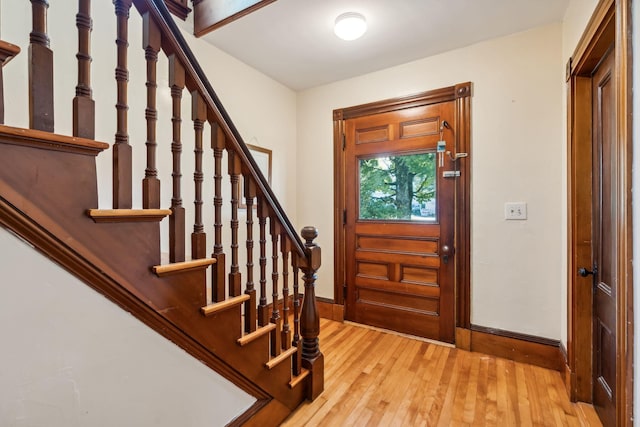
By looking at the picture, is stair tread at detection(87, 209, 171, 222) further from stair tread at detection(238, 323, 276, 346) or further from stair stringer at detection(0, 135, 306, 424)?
stair tread at detection(238, 323, 276, 346)

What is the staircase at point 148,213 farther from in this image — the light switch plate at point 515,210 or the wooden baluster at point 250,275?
the light switch plate at point 515,210

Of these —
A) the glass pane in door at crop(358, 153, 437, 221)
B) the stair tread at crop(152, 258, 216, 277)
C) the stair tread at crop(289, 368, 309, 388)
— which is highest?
the glass pane in door at crop(358, 153, 437, 221)

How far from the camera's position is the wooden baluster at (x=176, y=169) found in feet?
3.57

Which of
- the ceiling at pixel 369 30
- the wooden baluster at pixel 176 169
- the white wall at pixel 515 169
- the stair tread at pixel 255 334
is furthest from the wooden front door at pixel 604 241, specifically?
the wooden baluster at pixel 176 169

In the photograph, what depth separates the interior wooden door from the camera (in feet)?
7.98

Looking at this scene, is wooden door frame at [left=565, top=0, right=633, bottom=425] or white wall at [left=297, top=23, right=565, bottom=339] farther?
white wall at [left=297, top=23, right=565, bottom=339]

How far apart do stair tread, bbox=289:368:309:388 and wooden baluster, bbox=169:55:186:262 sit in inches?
39.2

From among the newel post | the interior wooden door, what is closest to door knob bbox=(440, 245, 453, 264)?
the interior wooden door

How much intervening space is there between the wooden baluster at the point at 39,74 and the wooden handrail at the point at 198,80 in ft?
1.00

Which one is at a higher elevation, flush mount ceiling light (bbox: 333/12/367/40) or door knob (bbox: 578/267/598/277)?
flush mount ceiling light (bbox: 333/12/367/40)

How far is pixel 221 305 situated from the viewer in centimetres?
121

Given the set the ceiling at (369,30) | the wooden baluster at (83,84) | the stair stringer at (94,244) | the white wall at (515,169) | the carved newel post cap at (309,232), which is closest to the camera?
the stair stringer at (94,244)

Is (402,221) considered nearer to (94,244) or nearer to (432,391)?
(432,391)

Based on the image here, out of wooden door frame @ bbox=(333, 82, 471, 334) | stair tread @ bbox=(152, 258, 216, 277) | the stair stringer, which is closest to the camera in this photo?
the stair stringer
